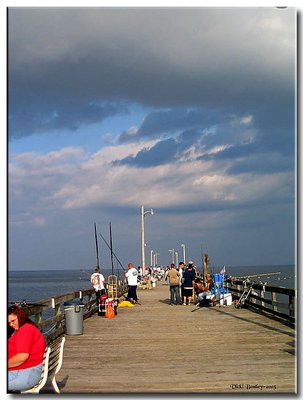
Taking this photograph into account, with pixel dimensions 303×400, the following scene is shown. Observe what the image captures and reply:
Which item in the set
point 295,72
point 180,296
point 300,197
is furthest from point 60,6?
point 180,296

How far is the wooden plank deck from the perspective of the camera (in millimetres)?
8055

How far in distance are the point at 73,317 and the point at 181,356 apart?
3.68 meters

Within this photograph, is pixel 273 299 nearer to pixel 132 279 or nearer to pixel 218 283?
pixel 218 283

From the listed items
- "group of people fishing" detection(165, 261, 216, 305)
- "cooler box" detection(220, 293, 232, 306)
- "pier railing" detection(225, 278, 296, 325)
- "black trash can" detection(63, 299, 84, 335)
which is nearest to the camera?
"black trash can" detection(63, 299, 84, 335)

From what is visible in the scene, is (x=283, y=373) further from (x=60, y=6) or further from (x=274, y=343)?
(x=60, y=6)

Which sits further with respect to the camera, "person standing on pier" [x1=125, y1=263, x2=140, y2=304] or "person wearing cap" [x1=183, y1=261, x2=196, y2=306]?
"person standing on pier" [x1=125, y1=263, x2=140, y2=304]

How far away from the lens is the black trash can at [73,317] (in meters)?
13.2

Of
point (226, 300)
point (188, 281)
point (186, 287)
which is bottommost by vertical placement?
point (226, 300)

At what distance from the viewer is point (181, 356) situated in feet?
34.4

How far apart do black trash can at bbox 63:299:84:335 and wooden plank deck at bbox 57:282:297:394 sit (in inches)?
10.9

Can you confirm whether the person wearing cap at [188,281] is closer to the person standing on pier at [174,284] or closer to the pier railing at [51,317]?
the person standing on pier at [174,284]

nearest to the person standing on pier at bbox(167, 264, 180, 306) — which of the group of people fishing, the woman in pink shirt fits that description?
the group of people fishing

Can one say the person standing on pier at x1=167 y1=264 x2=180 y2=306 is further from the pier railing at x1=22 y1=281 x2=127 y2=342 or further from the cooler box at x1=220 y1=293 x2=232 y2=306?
the pier railing at x1=22 y1=281 x2=127 y2=342

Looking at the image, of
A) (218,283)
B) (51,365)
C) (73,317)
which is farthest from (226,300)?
(51,365)
